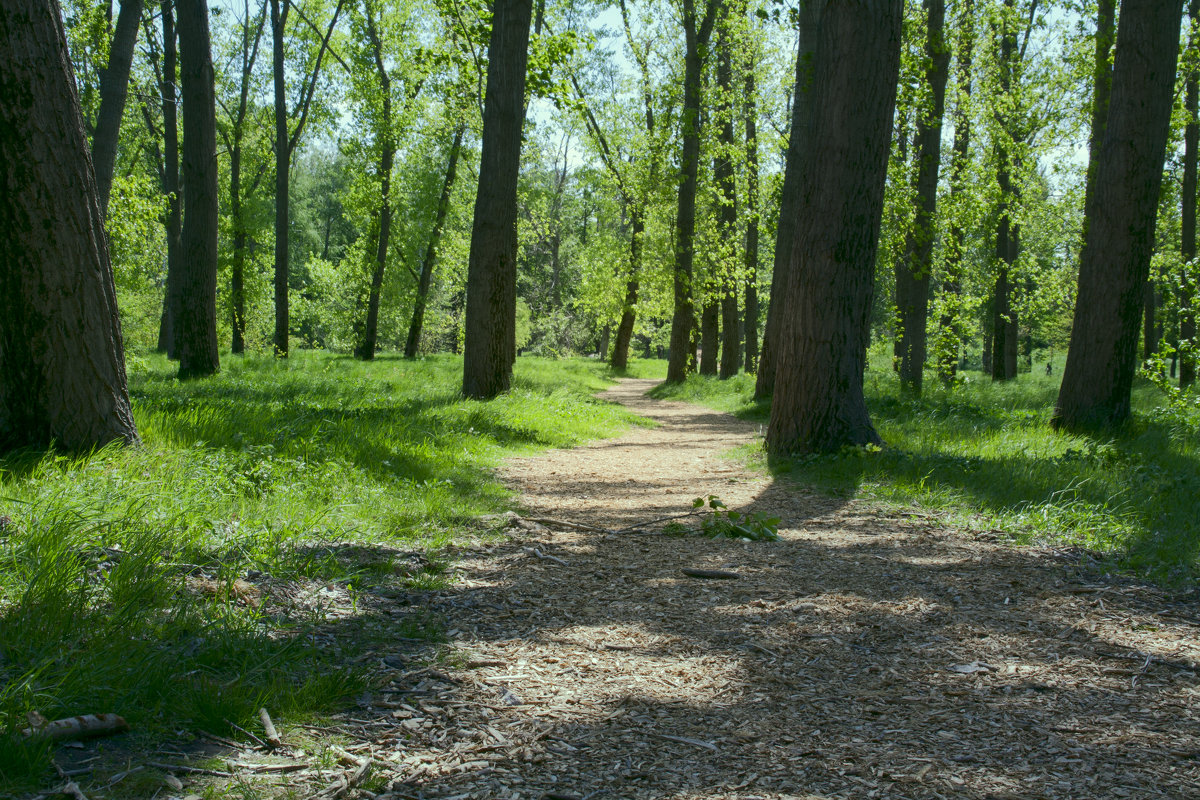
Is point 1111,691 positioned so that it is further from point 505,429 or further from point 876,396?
point 876,396

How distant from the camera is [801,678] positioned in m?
2.89

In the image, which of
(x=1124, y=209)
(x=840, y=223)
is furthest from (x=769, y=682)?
(x=1124, y=209)

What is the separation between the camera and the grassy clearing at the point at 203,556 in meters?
2.29

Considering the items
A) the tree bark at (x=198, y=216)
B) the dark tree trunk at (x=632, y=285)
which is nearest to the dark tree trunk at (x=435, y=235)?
the dark tree trunk at (x=632, y=285)

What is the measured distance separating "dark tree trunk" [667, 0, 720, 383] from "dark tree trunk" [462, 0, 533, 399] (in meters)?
6.10

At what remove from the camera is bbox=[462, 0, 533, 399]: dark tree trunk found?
11.4 meters

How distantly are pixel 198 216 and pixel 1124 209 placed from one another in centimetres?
1326

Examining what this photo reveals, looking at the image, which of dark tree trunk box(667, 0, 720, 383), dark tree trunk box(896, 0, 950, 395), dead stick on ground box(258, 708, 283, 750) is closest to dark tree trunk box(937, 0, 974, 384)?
dark tree trunk box(896, 0, 950, 395)

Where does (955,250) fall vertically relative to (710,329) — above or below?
above

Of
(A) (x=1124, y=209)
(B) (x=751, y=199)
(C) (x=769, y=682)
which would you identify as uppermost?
(B) (x=751, y=199)

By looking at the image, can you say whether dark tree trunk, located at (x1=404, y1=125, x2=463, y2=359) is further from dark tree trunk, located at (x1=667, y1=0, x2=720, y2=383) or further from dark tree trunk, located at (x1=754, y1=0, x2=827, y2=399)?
dark tree trunk, located at (x1=754, y1=0, x2=827, y2=399)

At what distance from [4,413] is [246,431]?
2.03 meters

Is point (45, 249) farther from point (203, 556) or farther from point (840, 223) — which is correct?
point (840, 223)

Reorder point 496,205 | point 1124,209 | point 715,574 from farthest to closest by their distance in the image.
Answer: point 496,205
point 1124,209
point 715,574
